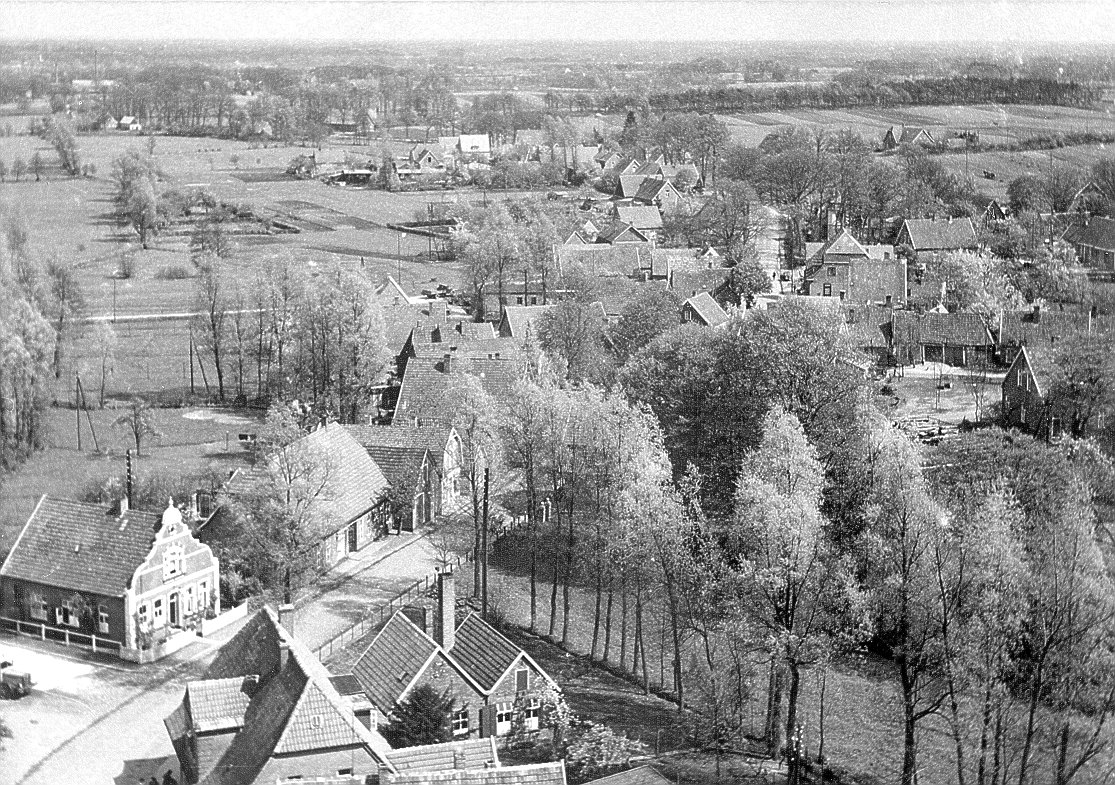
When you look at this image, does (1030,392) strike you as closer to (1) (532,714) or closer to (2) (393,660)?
(1) (532,714)

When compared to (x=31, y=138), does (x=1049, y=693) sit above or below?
below

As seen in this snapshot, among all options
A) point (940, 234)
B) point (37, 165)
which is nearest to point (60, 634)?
point (37, 165)

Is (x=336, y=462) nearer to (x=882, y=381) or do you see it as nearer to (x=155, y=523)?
(x=155, y=523)

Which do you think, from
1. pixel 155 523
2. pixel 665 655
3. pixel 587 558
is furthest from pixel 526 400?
pixel 155 523

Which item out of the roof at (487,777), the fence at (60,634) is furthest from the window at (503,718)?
the fence at (60,634)

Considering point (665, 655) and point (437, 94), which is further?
point (437, 94)

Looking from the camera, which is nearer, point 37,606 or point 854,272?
point 37,606

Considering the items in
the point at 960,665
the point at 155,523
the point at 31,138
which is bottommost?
the point at 960,665
